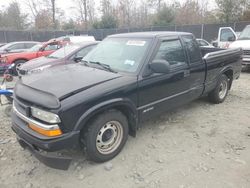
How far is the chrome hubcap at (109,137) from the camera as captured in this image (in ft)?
10.3

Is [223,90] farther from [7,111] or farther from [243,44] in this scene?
[7,111]

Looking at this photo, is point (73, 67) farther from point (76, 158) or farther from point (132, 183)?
point (132, 183)

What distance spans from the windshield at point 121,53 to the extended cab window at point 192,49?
1067mm

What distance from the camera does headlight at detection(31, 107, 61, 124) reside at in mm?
2574

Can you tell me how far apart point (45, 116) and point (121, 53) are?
1735 millimetres

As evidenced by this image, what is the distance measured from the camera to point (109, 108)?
10.2ft

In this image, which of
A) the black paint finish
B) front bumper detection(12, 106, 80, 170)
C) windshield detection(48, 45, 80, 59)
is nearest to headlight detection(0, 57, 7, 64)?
windshield detection(48, 45, 80, 59)

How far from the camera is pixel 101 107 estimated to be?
2906 millimetres

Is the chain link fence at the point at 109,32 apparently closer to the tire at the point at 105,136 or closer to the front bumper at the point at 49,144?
the tire at the point at 105,136

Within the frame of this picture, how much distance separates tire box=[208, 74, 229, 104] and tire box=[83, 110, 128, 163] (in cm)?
296

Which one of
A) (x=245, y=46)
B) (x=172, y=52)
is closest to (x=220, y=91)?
(x=172, y=52)

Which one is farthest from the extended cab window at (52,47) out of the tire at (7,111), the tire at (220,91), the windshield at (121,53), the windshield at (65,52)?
the tire at (220,91)

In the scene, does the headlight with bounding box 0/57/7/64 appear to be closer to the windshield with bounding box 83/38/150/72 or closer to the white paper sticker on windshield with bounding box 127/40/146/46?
the windshield with bounding box 83/38/150/72

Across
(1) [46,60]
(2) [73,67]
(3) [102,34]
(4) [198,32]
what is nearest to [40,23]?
(3) [102,34]
